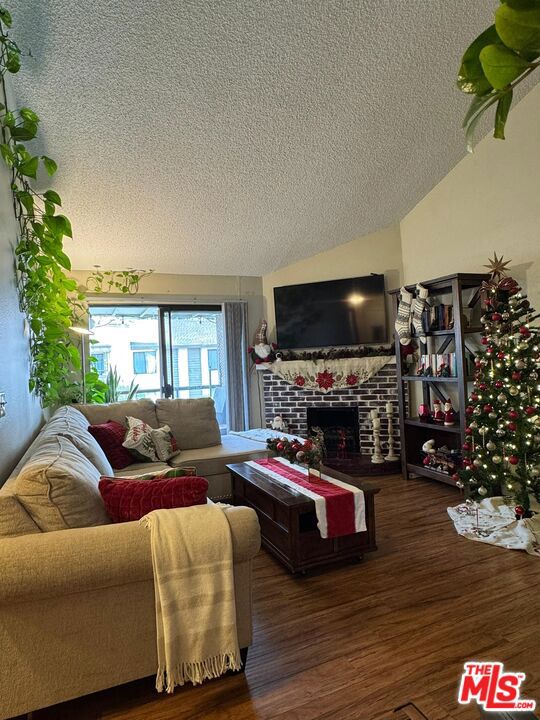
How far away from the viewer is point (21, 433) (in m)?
2.49

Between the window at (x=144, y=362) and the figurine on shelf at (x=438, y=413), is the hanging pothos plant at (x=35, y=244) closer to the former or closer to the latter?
the window at (x=144, y=362)

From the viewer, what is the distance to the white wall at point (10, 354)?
6.65 feet

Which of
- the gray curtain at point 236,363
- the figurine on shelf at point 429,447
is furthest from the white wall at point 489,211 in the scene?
the gray curtain at point 236,363

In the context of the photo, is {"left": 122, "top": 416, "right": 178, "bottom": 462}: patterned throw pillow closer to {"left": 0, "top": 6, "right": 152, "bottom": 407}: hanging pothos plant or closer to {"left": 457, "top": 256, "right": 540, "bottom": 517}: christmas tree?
{"left": 0, "top": 6, "right": 152, "bottom": 407}: hanging pothos plant

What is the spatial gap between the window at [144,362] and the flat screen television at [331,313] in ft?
5.48

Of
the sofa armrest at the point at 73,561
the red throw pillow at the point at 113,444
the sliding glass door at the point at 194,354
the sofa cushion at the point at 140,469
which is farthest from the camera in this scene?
the sliding glass door at the point at 194,354

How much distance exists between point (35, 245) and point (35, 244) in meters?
0.03

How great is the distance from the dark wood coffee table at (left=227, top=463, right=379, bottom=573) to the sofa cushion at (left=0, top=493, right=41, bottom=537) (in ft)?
4.42

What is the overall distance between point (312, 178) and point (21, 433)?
320 cm

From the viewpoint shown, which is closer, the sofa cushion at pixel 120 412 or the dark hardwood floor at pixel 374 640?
the dark hardwood floor at pixel 374 640

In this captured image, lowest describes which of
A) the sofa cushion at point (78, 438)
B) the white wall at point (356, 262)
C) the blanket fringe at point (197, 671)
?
the blanket fringe at point (197, 671)

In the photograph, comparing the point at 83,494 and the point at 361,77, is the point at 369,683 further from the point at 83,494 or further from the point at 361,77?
the point at 361,77

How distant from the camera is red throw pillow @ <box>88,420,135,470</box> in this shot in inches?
138

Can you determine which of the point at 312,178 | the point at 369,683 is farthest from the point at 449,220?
the point at 369,683
